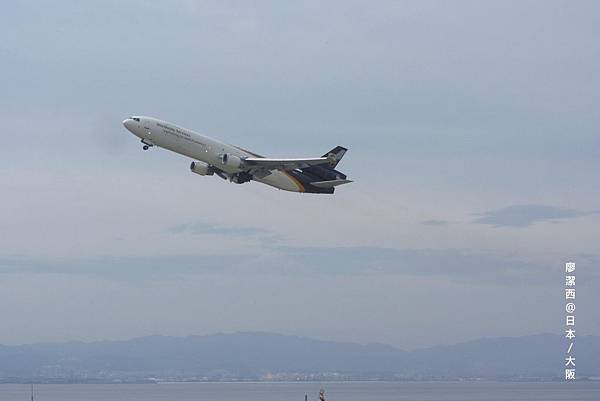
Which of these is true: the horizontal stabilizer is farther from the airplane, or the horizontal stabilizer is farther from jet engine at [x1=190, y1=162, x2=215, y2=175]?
jet engine at [x1=190, y1=162, x2=215, y2=175]

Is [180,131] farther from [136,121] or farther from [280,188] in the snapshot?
[280,188]

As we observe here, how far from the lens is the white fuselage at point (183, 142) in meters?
141

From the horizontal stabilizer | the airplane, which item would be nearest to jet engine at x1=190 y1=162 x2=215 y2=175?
the airplane

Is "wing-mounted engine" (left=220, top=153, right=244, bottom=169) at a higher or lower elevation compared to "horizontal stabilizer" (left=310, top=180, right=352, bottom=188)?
higher

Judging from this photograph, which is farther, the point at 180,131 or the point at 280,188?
the point at 280,188

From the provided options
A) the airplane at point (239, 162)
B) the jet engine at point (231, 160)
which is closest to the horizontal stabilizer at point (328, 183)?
the airplane at point (239, 162)

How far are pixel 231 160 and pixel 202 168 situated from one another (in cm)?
710

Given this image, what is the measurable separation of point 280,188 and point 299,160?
9.34m

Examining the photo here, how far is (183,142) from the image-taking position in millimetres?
144000

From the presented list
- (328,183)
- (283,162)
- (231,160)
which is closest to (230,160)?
(231,160)

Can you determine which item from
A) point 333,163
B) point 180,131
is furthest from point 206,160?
point 333,163

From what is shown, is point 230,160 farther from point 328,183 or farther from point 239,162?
point 328,183

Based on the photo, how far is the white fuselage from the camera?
141000 millimetres

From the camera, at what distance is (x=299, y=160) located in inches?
5866
